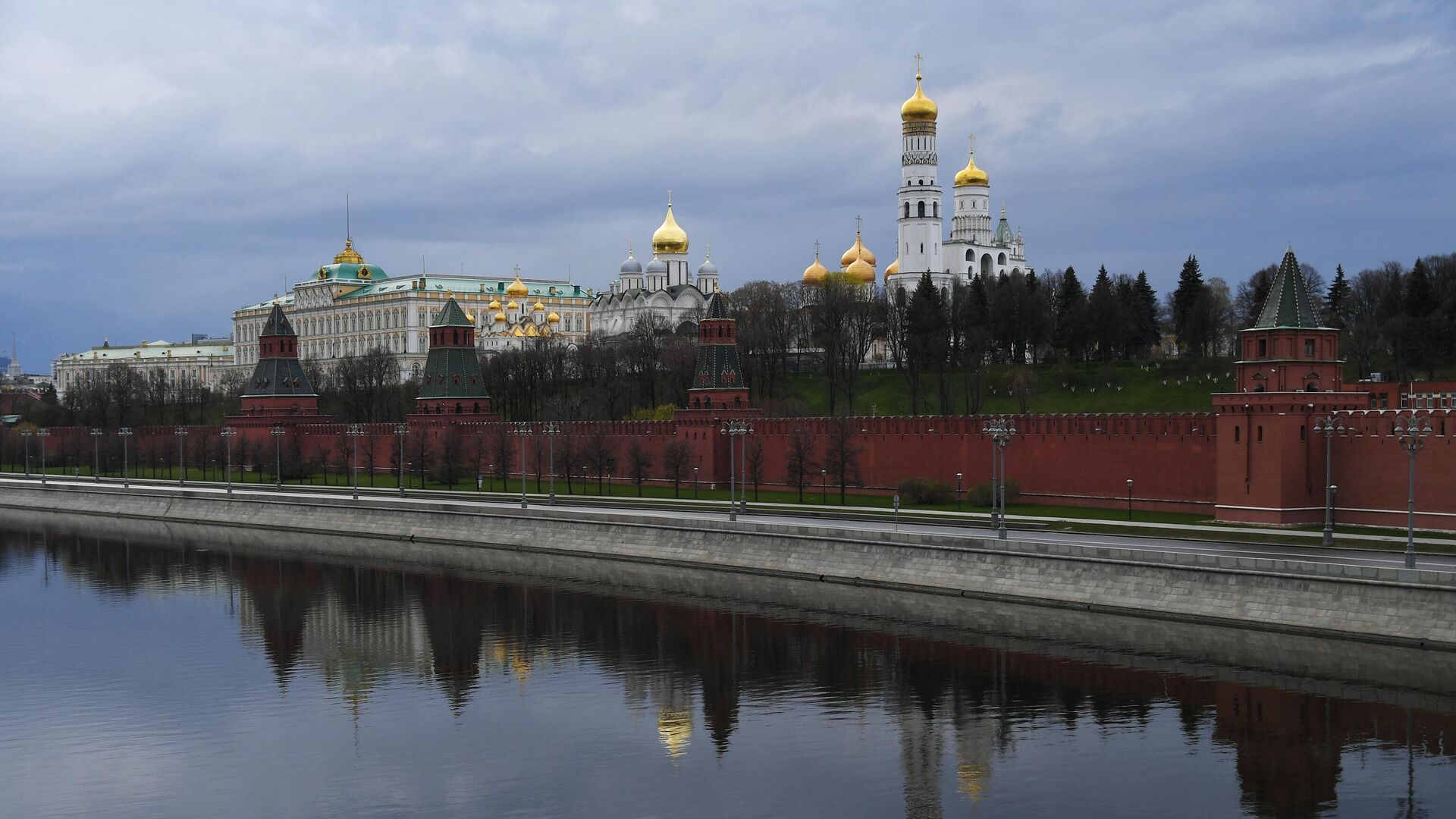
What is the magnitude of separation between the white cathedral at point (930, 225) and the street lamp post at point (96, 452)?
3758 centimetres

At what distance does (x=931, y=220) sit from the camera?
87.2 m

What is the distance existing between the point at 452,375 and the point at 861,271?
122ft

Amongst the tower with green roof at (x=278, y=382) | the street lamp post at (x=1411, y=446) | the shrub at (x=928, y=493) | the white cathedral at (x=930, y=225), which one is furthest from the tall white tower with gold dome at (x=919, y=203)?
the street lamp post at (x=1411, y=446)

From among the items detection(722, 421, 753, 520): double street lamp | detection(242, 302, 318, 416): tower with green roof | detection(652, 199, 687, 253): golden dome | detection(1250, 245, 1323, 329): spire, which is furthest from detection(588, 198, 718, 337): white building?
detection(1250, 245, 1323, 329): spire

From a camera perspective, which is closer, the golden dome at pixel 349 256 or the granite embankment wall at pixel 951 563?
the granite embankment wall at pixel 951 563

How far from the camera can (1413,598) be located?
937 inches

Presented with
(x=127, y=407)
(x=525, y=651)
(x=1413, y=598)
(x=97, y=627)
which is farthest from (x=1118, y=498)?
(x=127, y=407)

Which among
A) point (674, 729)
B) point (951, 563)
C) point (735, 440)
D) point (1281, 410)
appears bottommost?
point (674, 729)

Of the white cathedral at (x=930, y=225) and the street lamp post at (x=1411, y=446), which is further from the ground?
the white cathedral at (x=930, y=225)

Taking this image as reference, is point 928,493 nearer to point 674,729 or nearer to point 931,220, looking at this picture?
point 674,729

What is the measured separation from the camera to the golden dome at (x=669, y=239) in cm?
10781

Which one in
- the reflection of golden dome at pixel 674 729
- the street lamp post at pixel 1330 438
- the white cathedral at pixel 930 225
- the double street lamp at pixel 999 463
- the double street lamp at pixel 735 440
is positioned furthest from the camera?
the white cathedral at pixel 930 225

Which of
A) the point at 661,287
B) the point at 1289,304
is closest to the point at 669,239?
the point at 661,287

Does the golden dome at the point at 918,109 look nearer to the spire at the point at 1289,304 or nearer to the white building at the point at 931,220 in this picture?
the white building at the point at 931,220
